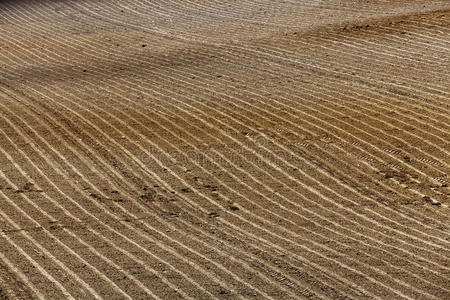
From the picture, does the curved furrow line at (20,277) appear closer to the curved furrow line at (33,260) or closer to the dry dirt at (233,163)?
the dry dirt at (233,163)

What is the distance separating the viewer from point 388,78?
48.2 feet

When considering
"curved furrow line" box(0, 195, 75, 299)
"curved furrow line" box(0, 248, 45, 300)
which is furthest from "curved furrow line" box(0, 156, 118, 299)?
"curved furrow line" box(0, 248, 45, 300)

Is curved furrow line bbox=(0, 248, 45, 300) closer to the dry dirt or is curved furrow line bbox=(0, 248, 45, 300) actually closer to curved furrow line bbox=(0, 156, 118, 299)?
the dry dirt

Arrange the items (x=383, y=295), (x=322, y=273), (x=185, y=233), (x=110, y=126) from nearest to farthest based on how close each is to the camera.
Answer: (x=383, y=295) < (x=322, y=273) < (x=185, y=233) < (x=110, y=126)

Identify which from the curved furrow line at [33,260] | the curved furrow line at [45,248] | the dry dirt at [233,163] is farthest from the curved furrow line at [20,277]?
the curved furrow line at [45,248]

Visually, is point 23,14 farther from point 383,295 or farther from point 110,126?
point 383,295

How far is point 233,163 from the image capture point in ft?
36.7

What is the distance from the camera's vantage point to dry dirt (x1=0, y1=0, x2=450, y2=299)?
786 cm

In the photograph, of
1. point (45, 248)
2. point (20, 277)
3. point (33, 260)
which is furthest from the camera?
point (45, 248)

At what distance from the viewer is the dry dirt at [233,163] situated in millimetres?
7863

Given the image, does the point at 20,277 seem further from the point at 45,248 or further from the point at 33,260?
the point at 45,248

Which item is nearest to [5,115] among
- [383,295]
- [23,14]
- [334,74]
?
[334,74]

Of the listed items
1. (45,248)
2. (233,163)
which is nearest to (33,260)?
(45,248)

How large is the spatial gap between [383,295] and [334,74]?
8504 millimetres
